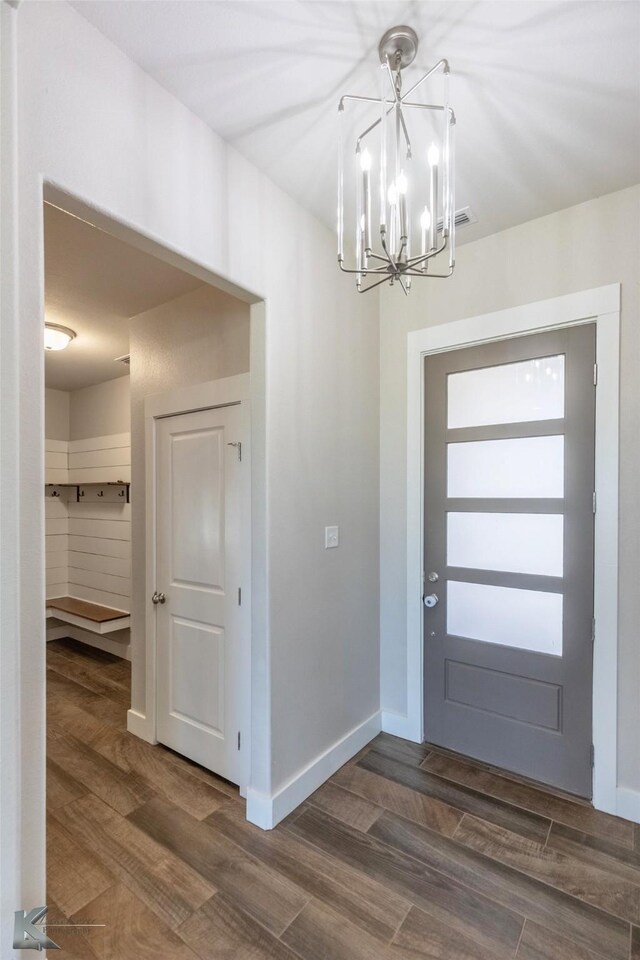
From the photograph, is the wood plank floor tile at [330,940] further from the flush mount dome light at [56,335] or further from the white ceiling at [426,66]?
the flush mount dome light at [56,335]

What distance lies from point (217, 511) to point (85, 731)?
184 centimetres

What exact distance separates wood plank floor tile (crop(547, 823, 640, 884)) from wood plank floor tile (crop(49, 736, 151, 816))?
1942 millimetres

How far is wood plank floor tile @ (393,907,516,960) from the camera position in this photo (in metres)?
1.41

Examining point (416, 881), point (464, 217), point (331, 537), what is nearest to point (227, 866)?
point (416, 881)

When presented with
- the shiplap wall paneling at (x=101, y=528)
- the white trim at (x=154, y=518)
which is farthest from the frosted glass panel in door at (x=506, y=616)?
the shiplap wall paneling at (x=101, y=528)

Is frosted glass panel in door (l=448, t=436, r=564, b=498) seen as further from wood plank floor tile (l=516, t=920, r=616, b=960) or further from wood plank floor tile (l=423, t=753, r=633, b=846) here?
wood plank floor tile (l=516, t=920, r=616, b=960)

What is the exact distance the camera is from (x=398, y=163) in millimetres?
1280

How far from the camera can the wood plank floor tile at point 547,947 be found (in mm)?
A: 1410

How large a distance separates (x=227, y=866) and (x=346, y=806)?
0.60 m

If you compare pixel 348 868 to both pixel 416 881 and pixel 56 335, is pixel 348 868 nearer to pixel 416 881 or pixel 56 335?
pixel 416 881

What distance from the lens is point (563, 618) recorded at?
2.18m

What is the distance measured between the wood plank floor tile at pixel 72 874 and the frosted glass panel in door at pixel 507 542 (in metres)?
2.12

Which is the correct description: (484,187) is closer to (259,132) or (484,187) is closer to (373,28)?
(373,28)

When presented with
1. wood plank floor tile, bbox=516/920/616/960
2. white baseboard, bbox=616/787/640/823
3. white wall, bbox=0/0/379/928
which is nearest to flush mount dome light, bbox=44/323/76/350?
white wall, bbox=0/0/379/928
